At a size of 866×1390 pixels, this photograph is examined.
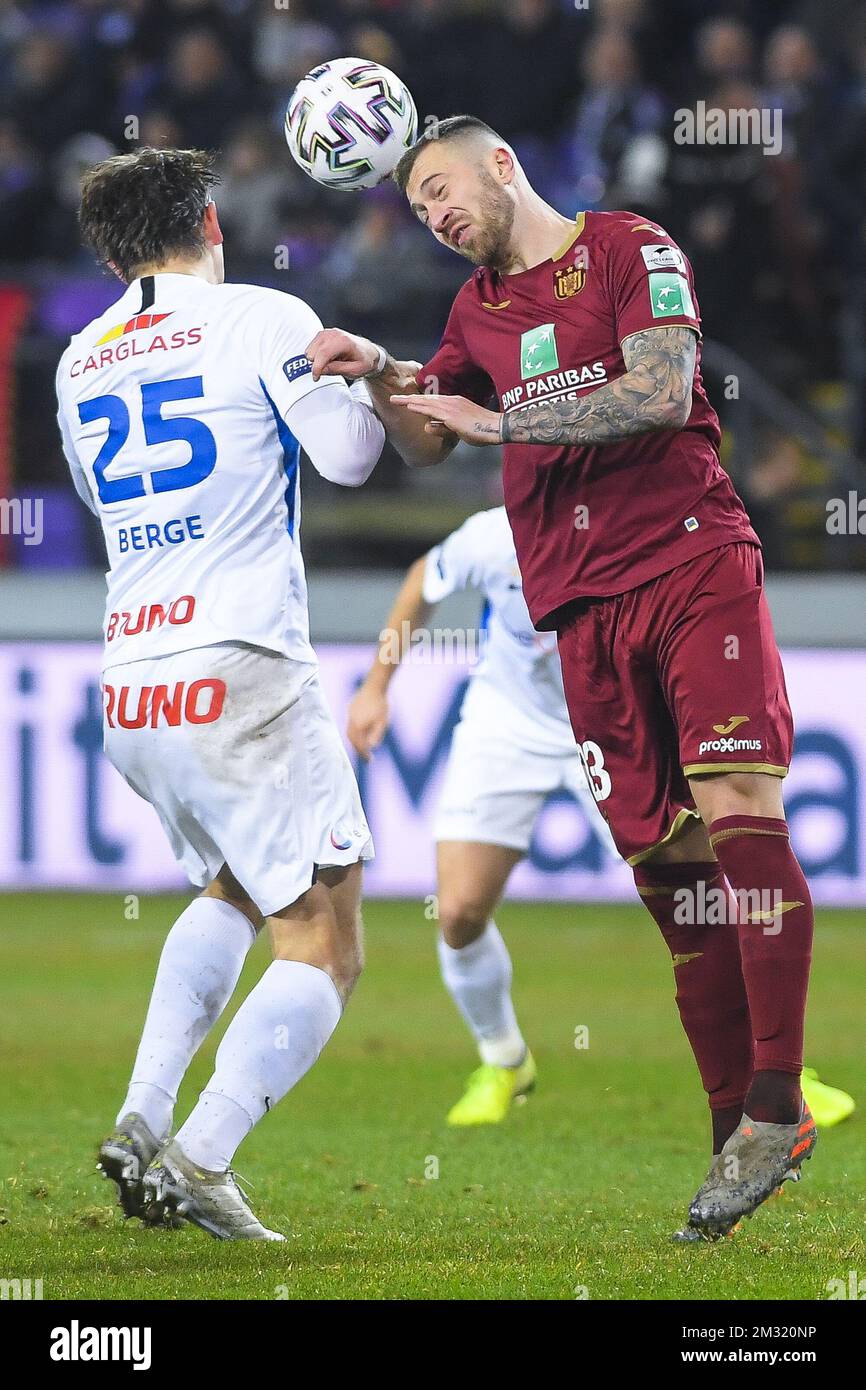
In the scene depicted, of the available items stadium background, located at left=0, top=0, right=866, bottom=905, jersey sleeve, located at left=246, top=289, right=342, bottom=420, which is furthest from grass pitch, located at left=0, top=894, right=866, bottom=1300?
jersey sleeve, located at left=246, top=289, right=342, bottom=420

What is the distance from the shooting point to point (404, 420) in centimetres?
443

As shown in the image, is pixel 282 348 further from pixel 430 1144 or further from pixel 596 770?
pixel 430 1144

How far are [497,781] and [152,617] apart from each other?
2347 mm

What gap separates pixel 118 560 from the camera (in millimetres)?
4391

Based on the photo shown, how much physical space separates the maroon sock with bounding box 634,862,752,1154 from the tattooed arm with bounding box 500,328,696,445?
99 centimetres

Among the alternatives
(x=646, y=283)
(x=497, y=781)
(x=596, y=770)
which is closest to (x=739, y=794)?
(x=596, y=770)

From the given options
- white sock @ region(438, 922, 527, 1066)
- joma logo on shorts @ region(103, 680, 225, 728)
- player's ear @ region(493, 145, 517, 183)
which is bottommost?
white sock @ region(438, 922, 527, 1066)

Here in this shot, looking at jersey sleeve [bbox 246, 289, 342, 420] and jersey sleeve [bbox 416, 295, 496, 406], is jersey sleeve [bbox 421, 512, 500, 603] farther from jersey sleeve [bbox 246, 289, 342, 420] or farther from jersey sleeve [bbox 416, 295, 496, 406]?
jersey sleeve [bbox 246, 289, 342, 420]

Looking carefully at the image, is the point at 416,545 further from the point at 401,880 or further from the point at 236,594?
the point at 236,594

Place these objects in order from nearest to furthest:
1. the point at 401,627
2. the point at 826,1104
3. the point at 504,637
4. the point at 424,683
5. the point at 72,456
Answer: the point at 72,456 < the point at 826,1104 < the point at 401,627 < the point at 504,637 < the point at 424,683

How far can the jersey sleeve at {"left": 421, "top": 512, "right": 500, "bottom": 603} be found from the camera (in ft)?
21.1

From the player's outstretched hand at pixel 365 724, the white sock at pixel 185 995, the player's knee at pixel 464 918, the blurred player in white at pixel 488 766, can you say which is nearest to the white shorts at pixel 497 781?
the blurred player in white at pixel 488 766

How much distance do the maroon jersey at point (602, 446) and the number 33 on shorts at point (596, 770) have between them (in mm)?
304

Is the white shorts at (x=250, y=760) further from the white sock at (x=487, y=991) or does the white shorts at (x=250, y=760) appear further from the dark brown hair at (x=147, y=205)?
the white sock at (x=487, y=991)
